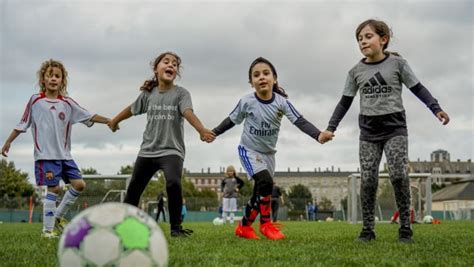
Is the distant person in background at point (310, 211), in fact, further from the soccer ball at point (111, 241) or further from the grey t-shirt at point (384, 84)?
the soccer ball at point (111, 241)

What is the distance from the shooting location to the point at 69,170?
771 cm

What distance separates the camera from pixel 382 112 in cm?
625

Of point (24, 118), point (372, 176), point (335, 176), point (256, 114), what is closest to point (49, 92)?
point (24, 118)

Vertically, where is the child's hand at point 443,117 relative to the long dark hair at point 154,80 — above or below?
below

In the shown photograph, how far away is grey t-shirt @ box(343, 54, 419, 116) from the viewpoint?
628cm

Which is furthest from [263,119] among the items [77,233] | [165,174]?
[77,233]

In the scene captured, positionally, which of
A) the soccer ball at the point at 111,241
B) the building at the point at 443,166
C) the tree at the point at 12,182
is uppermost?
the building at the point at 443,166

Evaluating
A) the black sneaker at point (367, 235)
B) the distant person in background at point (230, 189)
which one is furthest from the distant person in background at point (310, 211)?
the black sneaker at point (367, 235)

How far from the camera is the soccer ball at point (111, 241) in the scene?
260cm

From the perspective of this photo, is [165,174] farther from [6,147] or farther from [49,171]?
[6,147]

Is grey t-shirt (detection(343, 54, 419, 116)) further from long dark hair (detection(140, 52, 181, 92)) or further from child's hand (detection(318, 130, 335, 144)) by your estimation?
long dark hair (detection(140, 52, 181, 92))

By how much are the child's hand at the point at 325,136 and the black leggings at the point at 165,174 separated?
1709mm

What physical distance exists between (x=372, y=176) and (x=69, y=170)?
3939mm

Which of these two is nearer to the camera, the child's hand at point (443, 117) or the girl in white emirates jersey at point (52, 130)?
the child's hand at point (443, 117)
